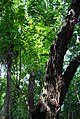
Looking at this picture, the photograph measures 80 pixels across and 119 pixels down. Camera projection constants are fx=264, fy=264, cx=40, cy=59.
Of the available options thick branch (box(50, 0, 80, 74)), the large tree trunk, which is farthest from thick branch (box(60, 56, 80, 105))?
thick branch (box(50, 0, 80, 74))

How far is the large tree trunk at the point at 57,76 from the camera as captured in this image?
4293 millimetres

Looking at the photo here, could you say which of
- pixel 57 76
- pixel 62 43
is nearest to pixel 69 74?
pixel 57 76

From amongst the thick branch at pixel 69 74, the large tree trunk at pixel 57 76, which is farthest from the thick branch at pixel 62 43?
the thick branch at pixel 69 74

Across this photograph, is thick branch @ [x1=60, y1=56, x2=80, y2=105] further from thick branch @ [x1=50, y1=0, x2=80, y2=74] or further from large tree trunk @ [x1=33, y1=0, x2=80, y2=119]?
thick branch @ [x1=50, y1=0, x2=80, y2=74]

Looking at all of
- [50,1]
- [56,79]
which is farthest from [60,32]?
[50,1]

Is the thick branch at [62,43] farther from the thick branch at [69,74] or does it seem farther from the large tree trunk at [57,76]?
the thick branch at [69,74]

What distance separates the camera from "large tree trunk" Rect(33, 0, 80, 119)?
429cm

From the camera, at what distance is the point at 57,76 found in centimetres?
457

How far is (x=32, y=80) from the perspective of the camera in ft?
54.2

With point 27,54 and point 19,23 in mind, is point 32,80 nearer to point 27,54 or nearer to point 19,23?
point 27,54

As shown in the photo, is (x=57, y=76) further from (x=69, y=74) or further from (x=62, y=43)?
→ (x=62, y=43)

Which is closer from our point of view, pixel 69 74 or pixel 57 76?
pixel 57 76

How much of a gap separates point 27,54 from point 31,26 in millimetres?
916

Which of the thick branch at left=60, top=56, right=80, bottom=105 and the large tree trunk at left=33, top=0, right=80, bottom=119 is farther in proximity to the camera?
the thick branch at left=60, top=56, right=80, bottom=105
